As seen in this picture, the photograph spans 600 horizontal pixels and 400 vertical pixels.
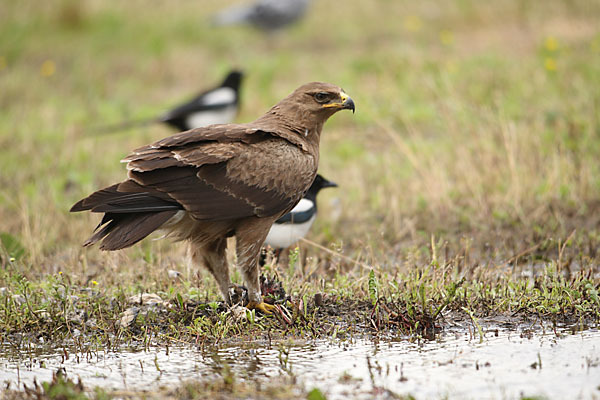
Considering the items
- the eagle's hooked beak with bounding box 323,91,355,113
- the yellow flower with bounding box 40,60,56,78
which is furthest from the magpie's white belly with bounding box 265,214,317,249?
the yellow flower with bounding box 40,60,56,78

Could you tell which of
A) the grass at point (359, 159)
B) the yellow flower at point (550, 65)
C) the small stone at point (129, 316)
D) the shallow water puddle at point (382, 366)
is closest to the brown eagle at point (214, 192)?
the grass at point (359, 159)

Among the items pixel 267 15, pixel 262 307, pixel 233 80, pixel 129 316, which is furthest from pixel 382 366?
pixel 267 15

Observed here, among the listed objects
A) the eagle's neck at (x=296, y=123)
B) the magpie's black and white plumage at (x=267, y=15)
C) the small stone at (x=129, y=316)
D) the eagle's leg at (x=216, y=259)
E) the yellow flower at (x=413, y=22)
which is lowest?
the small stone at (x=129, y=316)

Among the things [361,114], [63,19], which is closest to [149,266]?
[361,114]

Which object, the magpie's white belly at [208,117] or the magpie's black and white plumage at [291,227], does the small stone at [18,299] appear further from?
the magpie's white belly at [208,117]

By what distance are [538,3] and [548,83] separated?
15.2 ft

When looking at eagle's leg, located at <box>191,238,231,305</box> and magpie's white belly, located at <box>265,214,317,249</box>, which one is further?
magpie's white belly, located at <box>265,214,317,249</box>

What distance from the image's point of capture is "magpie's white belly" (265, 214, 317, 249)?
18.3 feet

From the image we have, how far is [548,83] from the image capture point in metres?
9.59

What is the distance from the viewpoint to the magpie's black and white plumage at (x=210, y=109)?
9.00 meters

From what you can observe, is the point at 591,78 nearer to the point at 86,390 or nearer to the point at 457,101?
the point at 457,101

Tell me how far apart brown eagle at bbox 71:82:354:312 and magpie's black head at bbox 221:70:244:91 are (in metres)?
4.80

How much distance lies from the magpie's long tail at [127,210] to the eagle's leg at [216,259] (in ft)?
1.57

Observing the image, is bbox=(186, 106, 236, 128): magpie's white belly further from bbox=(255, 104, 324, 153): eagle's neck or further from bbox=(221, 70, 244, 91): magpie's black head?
bbox=(255, 104, 324, 153): eagle's neck
